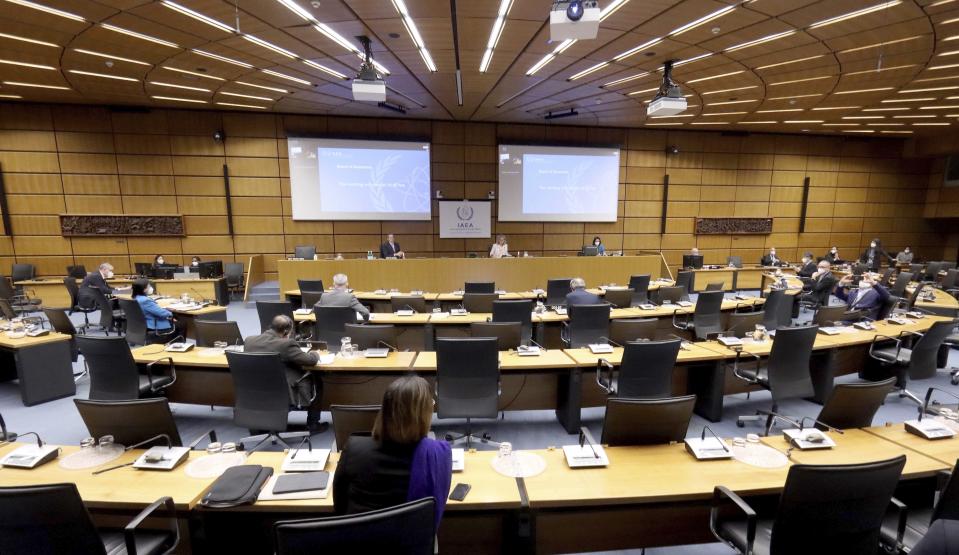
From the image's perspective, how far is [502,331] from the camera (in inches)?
178

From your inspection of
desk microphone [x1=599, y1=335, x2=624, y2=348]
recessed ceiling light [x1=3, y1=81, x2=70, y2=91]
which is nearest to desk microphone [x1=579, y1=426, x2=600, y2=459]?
desk microphone [x1=599, y1=335, x2=624, y2=348]

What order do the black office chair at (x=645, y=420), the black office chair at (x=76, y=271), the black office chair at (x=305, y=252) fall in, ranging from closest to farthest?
1. the black office chair at (x=645, y=420)
2. the black office chair at (x=76, y=271)
3. the black office chair at (x=305, y=252)

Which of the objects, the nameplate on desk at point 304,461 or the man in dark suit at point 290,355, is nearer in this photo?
the nameplate on desk at point 304,461

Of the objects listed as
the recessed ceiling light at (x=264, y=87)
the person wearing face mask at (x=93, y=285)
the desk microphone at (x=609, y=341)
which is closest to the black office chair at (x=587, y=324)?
the desk microphone at (x=609, y=341)

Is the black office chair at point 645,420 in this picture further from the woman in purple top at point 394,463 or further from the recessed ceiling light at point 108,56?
the recessed ceiling light at point 108,56

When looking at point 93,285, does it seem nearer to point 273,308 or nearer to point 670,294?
point 273,308

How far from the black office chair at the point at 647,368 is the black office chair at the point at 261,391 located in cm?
284

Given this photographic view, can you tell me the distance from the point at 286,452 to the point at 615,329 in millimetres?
3721

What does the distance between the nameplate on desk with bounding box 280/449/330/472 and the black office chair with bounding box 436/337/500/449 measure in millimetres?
1321

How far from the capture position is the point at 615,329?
4.86 metres

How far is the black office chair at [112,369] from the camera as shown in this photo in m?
3.68

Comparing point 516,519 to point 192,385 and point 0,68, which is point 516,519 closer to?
point 192,385

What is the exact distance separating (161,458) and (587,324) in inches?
172

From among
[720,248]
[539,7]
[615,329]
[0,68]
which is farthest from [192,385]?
[720,248]
